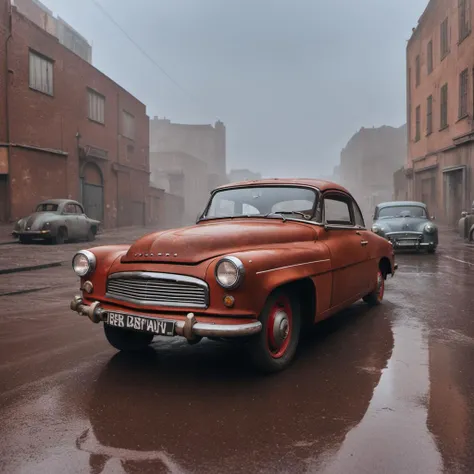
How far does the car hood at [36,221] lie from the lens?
50.7 ft

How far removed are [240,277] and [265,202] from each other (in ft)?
5.50

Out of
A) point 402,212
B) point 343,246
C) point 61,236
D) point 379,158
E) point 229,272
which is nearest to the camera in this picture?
point 229,272

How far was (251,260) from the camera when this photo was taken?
10.6 ft

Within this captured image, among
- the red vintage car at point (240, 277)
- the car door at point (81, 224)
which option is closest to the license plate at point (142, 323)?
the red vintage car at point (240, 277)

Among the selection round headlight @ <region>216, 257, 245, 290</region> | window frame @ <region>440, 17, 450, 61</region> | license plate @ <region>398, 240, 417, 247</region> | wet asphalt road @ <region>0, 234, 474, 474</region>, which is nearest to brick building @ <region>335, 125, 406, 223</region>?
window frame @ <region>440, 17, 450, 61</region>

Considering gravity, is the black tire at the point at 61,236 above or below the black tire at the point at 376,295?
above

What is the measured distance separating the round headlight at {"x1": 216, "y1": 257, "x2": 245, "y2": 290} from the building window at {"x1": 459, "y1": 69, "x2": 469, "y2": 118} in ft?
65.2

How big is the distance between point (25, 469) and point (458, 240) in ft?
55.8

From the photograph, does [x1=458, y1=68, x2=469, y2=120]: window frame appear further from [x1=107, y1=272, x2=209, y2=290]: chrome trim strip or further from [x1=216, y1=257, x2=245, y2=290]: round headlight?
[x1=107, y1=272, x2=209, y2=290]: chrome trim strip

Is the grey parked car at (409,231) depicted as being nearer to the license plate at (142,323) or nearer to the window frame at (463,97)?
the window frame at (463,97)

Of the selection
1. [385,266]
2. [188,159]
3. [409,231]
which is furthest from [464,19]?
[188,159]

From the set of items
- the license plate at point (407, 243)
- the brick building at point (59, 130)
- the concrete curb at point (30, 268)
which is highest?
the brick building at point (59, 130)

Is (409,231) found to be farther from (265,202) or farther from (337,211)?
(265,202)

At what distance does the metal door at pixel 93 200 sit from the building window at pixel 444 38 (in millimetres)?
18791
